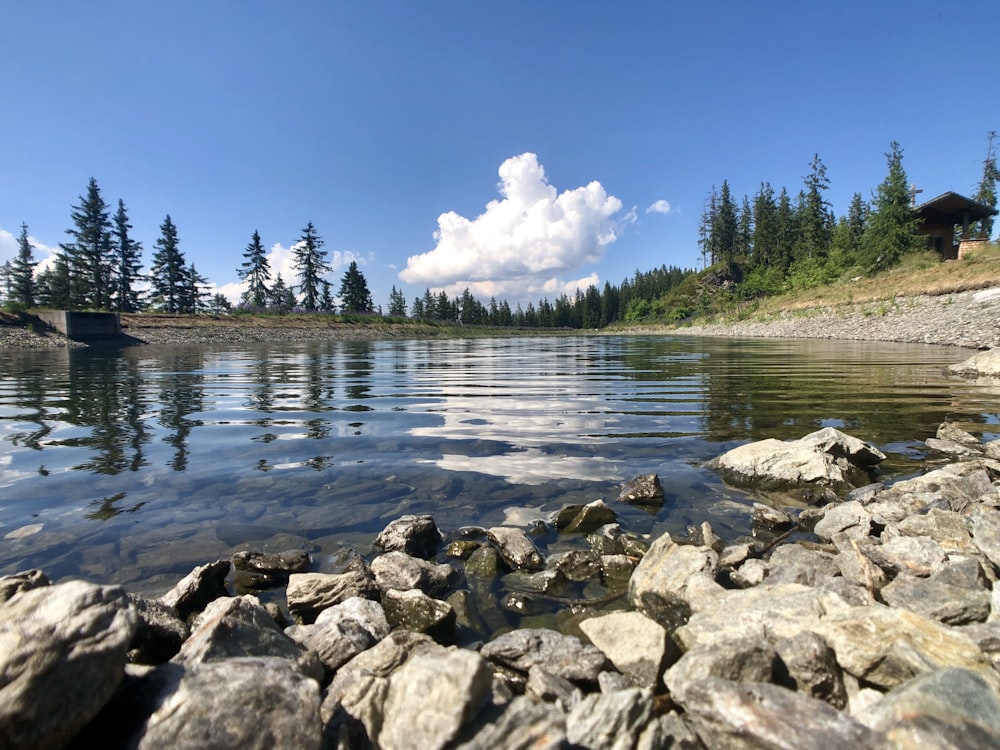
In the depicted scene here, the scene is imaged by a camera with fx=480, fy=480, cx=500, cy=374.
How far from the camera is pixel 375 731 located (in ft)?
7.67

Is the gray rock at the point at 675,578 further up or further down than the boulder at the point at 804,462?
further down

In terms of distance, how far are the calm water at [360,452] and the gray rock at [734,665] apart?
8.55 feet

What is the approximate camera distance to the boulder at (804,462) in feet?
20.9

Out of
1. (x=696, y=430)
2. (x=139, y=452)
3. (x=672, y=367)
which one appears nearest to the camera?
(x=139, y=452)

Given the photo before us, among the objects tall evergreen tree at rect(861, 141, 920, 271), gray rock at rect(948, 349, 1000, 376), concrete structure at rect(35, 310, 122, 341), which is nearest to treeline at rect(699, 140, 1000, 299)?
tall evergreen tree at rect(861, 141, 920, 271)

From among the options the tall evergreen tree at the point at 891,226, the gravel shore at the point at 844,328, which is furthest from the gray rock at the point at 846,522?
the tall evergreen tree at the point at 891,226

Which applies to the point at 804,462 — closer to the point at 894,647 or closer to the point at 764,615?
the point at 764,615

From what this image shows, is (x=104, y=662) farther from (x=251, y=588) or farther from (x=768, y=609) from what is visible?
(x=768, y=609)

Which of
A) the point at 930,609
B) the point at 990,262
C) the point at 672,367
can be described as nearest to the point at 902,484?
the point at 930,609

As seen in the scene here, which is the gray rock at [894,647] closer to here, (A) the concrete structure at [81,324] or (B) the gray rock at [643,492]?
(B) the gray rock at [643,492]

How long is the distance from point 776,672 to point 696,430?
24.0ft

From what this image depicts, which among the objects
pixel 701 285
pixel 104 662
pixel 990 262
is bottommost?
pixel 104 662

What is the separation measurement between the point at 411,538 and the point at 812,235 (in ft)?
386

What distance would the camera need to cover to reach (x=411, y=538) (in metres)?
4.82
